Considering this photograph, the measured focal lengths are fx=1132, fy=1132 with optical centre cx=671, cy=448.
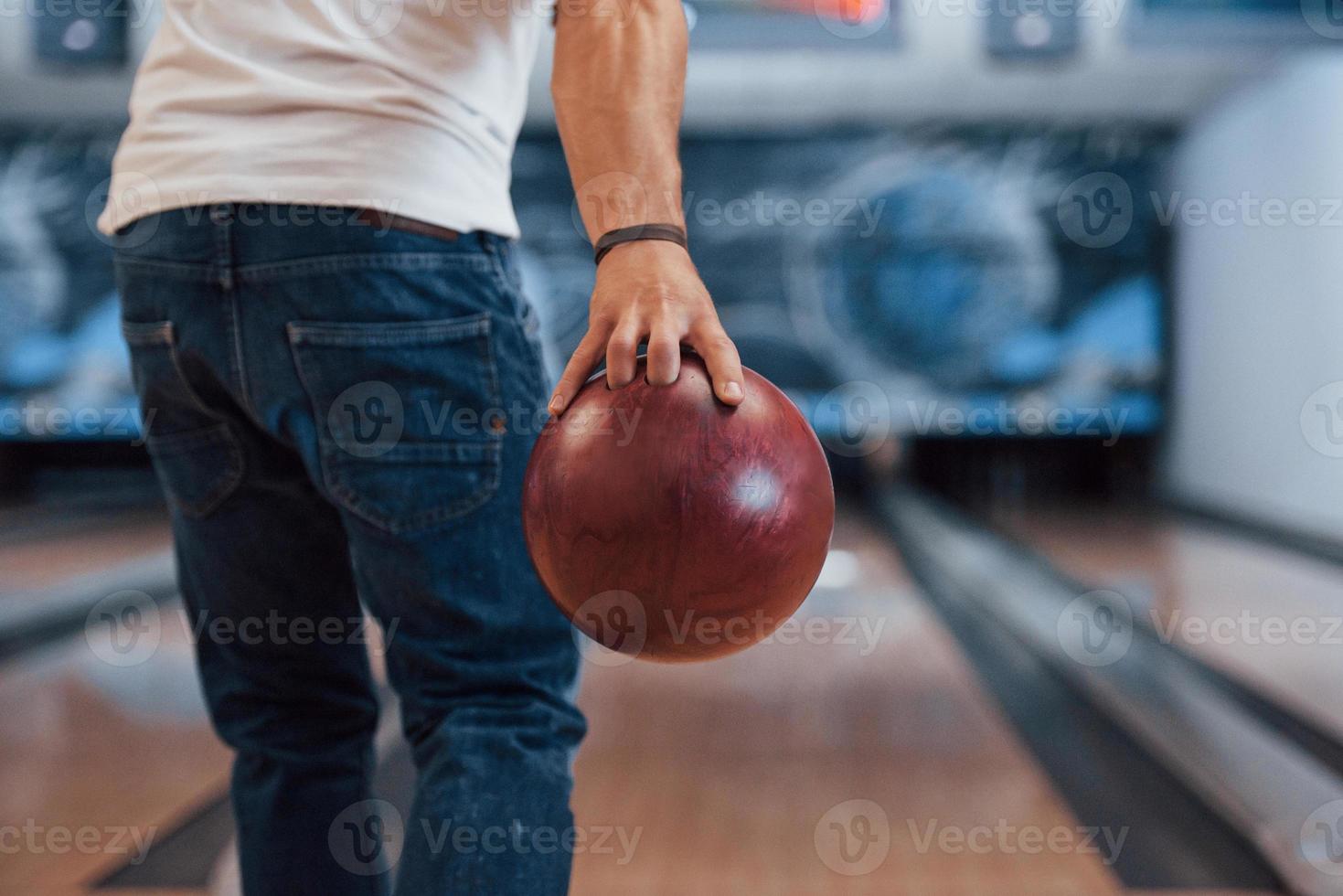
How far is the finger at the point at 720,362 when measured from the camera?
686mm

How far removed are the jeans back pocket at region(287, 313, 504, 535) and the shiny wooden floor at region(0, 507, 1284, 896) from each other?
0.90 m

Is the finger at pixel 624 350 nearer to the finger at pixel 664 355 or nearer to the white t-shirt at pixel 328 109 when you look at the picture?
the finger at pixel 664 355

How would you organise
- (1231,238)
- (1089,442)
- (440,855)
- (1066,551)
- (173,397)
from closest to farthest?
(440,855) → (173,397) → (1066,551) → (1231,238) → (1089,442)

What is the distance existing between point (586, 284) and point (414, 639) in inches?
204

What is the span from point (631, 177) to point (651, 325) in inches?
4.3

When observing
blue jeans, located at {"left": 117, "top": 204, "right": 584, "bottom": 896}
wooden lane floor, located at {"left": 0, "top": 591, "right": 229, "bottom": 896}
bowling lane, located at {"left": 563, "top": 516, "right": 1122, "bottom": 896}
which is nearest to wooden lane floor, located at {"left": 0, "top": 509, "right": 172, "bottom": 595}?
wooden lane floor, located at {"left": 0, "top": 591, "right": 229, "bottom": 896}

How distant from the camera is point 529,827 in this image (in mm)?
703

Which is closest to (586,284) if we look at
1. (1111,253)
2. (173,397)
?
(1111,253)

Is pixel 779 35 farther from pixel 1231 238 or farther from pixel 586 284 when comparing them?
pixel 1231 238

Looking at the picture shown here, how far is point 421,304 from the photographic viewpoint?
734 millimetres

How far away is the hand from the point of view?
68 centimetres

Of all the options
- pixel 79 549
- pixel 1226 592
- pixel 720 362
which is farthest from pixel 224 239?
pixel 79 549

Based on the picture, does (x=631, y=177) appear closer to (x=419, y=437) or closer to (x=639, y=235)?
(x=639, y=235)

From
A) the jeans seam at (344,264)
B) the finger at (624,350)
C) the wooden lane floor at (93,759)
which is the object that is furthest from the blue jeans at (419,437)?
the wooden lane floor at (93,759)
